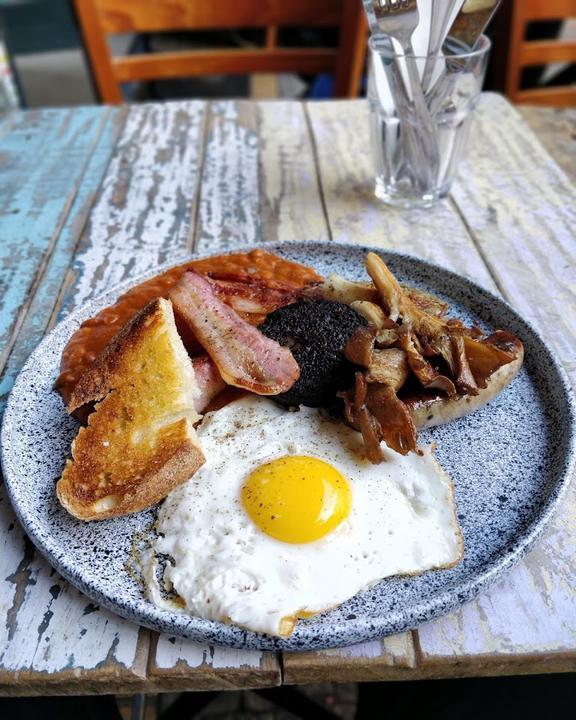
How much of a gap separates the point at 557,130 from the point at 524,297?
130cm

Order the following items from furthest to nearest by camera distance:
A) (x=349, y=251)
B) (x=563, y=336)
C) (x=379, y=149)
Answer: (x=379, y=149) < (x=349, y=251) < (x=563, y=336)

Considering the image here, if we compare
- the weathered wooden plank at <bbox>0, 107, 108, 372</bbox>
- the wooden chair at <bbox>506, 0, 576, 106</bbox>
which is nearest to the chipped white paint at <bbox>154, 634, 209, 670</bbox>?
the weathered wooden plank at <bbox>0, 107, 108, 372</bbox>

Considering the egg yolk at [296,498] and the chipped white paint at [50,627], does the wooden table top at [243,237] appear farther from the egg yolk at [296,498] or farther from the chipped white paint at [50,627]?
the egg yolk at [296,498]

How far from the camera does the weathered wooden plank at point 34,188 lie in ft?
6.32

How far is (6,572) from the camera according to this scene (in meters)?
1.13

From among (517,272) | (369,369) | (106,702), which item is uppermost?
(369,369)

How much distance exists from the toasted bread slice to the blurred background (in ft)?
7.35

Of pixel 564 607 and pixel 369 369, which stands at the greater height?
pixel 369 369

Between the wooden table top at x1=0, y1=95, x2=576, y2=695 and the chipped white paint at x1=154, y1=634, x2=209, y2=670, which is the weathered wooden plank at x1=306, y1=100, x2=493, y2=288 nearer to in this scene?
the wooden table top at x1=0, y1=95, x2=576, y2=695

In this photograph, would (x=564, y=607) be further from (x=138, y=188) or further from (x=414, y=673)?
(x=138, y=188)

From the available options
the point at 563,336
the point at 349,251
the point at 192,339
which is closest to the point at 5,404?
the point at 192,339

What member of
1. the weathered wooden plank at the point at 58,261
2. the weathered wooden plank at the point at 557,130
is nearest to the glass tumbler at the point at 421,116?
the weathered wooden plank at the point at 557,130

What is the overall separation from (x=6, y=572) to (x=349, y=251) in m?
1.17

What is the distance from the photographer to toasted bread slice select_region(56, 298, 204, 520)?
1.17 metres
